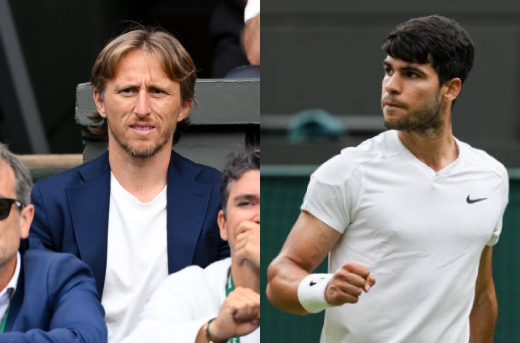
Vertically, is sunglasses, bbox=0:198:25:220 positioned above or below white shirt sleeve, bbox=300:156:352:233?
above

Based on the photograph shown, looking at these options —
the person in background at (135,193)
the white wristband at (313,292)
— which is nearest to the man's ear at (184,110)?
the person in background at (135,193)

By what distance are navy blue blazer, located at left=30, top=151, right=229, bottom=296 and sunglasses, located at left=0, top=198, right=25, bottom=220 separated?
0.04m

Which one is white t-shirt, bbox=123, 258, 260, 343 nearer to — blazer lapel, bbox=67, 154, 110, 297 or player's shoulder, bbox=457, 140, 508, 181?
blazer lapel, bbox=67, 154, 110, 297

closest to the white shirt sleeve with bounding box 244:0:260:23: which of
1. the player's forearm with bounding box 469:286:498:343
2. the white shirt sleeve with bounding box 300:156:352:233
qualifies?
the white shirt sleeve with bounding box 300:156:352:233

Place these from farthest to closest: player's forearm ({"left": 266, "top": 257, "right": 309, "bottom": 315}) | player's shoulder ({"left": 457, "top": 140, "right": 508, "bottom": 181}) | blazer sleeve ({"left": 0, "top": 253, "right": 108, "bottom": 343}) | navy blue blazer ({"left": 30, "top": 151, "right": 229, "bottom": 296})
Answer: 1. player's shoulder ({"left": 457, "top": 140, "right": 508, "bottom": 181})
2. player's forearm ({"left": 266, "top": 257, "right": 309, "bottom": 315})
3. navy blue blazer ({"left": 30, "top": 151, "right": 229, "bottom": 296})
4. blazer sleeve ({"left": 0, "top": 253, "right": 108, "bottom": 343})

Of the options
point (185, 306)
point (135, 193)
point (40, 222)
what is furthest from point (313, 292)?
point (40, 222)

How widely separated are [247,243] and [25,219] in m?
0.31

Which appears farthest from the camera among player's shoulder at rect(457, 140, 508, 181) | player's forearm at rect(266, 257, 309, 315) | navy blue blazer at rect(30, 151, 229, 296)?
player's shoulder at rect(457, 140, 508, 181)

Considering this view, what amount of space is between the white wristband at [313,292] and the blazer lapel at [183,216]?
0.19m

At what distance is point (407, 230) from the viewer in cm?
194

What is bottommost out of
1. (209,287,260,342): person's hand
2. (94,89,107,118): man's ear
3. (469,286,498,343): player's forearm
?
(469,286,498,343): player's forearm

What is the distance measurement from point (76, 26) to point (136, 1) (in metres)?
0.38

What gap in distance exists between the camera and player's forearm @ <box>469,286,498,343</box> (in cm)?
201

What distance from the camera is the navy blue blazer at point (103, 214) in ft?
5.79
